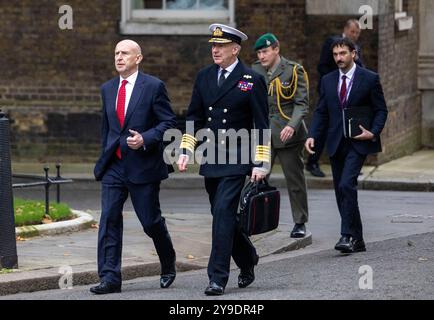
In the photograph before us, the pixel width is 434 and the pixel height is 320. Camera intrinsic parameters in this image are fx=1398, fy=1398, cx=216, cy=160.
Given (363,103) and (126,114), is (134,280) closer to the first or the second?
(126,114)

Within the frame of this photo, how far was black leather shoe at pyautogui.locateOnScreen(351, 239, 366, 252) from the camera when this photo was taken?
39.0ft

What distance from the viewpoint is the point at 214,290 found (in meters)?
9.70

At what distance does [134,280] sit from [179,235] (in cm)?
170

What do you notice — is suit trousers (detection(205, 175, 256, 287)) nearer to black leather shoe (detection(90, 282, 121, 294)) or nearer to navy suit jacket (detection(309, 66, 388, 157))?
black leather shoe (detection(90, 282, 121, 294))

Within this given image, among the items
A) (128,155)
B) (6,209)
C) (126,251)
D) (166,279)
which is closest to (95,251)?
(126,251)

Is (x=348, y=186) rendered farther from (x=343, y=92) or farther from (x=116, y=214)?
(x=116, y=214)

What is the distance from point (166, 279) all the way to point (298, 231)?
8.48ft

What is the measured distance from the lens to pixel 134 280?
10984mm

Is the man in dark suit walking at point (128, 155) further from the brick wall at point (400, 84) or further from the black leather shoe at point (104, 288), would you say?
the brick wall at point (400, 84)

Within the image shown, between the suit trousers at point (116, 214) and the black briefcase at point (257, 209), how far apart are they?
0.66 metres

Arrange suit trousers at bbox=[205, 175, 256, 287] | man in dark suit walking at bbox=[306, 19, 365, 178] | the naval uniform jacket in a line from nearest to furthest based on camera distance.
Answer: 1. suit trousers at bbox=[205, 175, 256, 287]
2. the naval uniform jacket
3. man in dark suit walking at bbox=[306, 19, 365, 178]

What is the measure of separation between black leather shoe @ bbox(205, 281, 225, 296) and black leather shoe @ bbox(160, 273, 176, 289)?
655 mm

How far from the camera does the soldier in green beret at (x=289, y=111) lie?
12.4 m

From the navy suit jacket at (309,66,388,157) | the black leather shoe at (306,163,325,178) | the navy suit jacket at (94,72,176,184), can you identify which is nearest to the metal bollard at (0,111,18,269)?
the navy suit jacket at (94,72,176,184)
